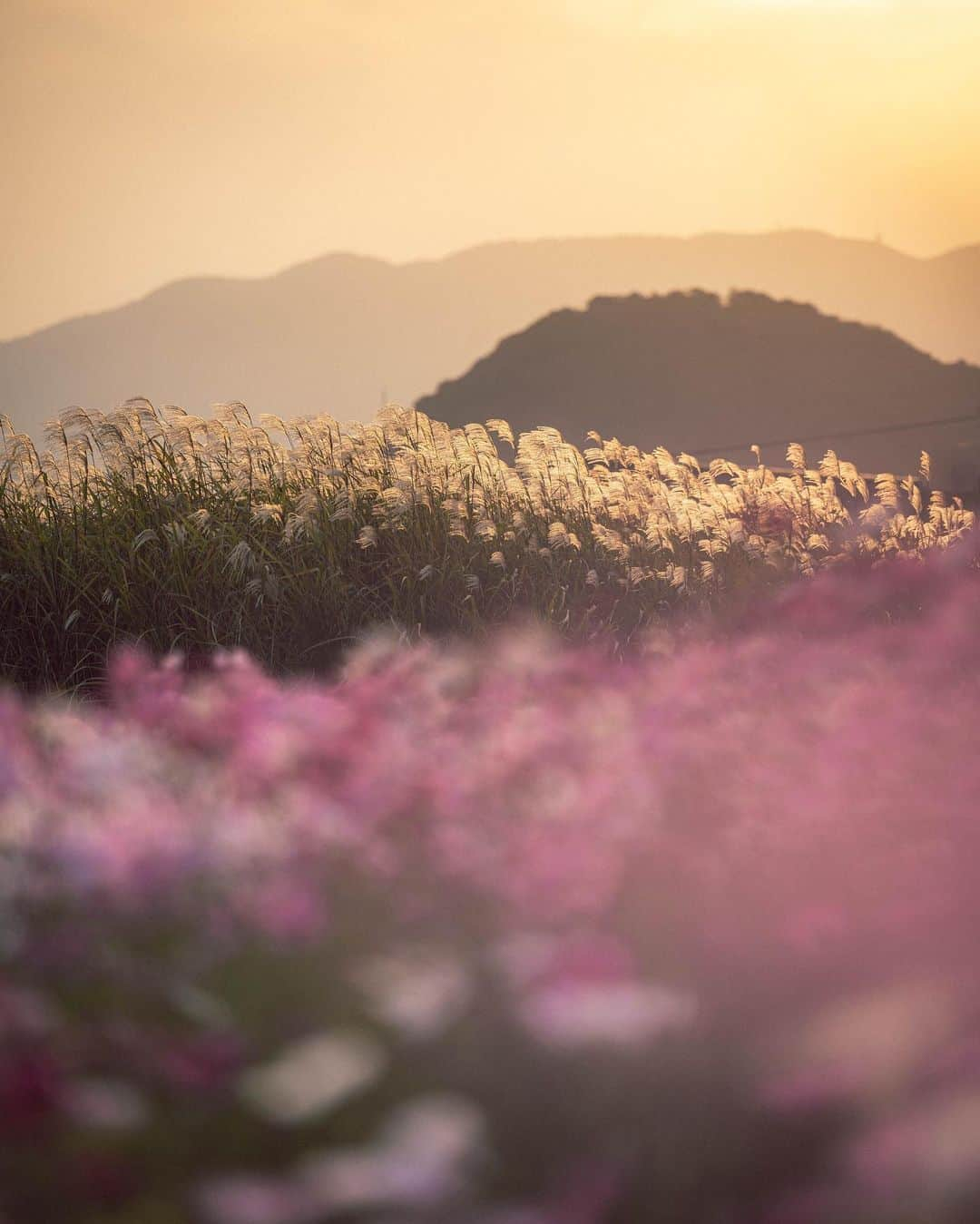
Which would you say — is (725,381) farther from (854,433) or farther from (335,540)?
(335,540)

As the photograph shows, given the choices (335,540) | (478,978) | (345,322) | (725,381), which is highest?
(345,322)

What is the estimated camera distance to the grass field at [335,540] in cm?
291

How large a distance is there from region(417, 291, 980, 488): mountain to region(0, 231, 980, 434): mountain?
185mm

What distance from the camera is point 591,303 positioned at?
533 centimetres

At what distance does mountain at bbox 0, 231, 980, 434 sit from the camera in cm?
438

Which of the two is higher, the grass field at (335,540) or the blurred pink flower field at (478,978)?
the grass field at (335,540)

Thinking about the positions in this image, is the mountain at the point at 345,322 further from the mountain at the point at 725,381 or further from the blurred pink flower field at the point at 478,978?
the blurred pink flower field at the point at 478,978

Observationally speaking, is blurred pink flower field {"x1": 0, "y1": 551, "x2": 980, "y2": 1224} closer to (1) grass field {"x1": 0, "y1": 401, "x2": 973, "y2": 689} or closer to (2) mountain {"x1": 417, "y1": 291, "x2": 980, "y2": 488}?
(1) grass field {"x1": 0, "y1": 401, "x2": 973, "y2": 689}

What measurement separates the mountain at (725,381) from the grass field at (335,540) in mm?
1385

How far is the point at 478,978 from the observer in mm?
768

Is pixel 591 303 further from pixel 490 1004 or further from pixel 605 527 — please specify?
pixel 490 1004

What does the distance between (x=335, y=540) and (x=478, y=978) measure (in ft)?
8.02

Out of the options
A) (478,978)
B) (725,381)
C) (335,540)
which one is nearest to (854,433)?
(725,381)

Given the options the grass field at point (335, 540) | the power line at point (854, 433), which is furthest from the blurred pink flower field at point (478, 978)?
the power line at point (854, 433)
